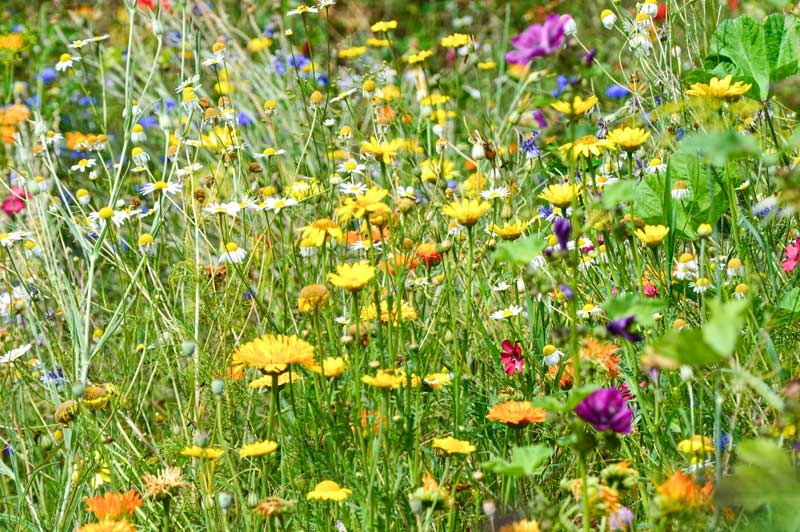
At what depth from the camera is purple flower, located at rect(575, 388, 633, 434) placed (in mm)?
1062

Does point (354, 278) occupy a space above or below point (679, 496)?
above

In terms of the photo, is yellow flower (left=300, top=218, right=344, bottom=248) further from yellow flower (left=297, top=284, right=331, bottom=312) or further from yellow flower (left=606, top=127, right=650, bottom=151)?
yellow flower (left=606, top=127, right=650, bottom=151)

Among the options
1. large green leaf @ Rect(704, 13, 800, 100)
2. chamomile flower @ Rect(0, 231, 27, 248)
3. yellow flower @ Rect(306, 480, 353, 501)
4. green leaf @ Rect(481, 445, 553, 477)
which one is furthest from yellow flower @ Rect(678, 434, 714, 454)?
chamomile flower @ Rect(0, 231, 27, 248)

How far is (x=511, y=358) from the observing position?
5.28 feet

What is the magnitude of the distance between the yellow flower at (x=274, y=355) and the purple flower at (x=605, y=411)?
373 mm

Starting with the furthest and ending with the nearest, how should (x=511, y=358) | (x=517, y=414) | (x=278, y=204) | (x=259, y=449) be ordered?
(x=278, y=204) → (x=511, y=358) → (x=517, y=414) → (x=259, y=449)

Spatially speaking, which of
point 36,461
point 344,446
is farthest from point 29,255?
point 344,446

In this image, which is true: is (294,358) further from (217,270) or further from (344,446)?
(217,270)

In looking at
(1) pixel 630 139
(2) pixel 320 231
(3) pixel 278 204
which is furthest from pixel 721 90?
(3) pixel 278 204

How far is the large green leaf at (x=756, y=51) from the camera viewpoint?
6.32 feet

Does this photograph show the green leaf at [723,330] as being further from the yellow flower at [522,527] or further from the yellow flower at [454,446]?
the yellow flower at [454,446]

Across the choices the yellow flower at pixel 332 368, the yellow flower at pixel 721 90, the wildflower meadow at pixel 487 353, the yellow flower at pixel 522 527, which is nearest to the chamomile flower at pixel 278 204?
the wildflower meadow at pixel 487 353

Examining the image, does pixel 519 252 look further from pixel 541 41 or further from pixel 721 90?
pixel 721 90

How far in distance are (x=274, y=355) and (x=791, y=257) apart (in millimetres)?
938
